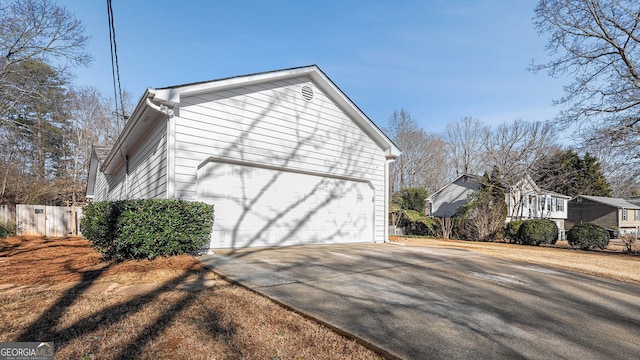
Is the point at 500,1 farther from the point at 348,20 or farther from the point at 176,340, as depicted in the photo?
the point at 176,340

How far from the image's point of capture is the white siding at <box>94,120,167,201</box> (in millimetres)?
6999

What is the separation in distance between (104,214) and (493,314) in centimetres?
639

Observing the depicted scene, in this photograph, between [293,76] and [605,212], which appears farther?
[605,212]

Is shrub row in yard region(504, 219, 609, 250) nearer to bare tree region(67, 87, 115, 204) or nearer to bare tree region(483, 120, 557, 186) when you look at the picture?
bare tree region(483, 120, 557, 186)

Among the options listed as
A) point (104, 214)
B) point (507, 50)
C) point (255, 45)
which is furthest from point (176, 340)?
point (507, 50)

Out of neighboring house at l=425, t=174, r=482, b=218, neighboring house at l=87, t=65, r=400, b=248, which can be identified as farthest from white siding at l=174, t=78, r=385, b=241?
neighboring house at l=425, t=174, r=482, b=218

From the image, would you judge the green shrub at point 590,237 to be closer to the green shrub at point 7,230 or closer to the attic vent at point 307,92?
the attic vent at point 307,92

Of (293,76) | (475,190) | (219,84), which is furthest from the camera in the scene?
(475,190)

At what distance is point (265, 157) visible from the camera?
26.5 ft

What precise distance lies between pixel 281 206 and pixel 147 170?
11.6 feet

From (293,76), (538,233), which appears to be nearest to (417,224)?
(538,233)

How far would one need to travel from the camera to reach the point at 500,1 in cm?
965

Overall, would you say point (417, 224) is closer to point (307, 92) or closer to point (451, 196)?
point (451, 196)

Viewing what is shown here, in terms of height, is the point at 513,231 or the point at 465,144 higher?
the point at 465,144
